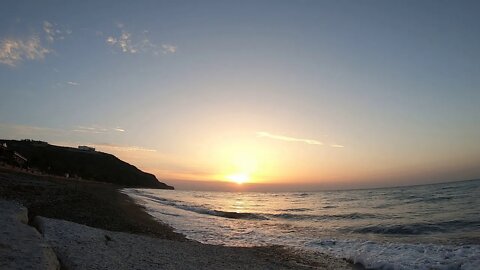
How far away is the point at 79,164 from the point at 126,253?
11077 centimetres

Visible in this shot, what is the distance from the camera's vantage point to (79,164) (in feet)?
359

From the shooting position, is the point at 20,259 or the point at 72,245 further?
the point at 72,245

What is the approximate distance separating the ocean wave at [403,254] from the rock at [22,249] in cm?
1203

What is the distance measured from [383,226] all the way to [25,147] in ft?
331

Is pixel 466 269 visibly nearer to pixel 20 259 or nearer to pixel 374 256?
pixel 374 256

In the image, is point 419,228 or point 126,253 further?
point 419,228

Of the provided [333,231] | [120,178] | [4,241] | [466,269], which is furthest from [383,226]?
[120,178]

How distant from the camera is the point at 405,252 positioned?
53.9 feet

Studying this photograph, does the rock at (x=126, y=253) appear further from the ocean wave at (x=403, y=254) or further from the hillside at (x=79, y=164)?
the hillside at (x=79, y=164)

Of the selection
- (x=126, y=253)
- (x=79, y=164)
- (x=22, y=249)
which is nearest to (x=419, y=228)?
(x=126, y=253)

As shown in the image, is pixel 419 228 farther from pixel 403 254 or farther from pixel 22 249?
pixel 22 249

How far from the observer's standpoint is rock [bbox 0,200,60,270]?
6.59m

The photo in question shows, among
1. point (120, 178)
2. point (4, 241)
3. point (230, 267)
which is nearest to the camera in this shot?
point (4, 241)

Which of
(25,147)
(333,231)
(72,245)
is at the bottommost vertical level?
(333,231)
